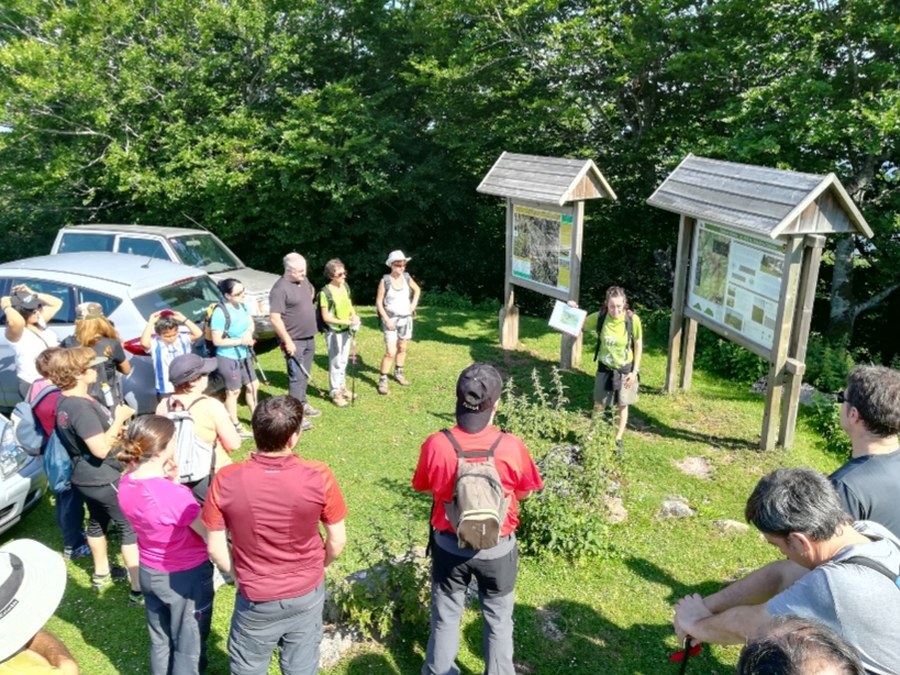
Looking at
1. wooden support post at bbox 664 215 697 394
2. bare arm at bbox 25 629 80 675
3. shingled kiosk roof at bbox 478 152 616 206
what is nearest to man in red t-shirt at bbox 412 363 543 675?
bare arm at bbox 25 629 80 675

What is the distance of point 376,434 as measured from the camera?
7.76 meters

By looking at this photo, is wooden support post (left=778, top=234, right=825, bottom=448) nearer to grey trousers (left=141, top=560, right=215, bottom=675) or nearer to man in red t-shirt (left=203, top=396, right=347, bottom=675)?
man in red t-shirt (left=203, top=396, right=347, bottom=675)

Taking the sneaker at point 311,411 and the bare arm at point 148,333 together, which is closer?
the bare arm at point 148,333

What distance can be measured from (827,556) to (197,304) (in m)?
7.48

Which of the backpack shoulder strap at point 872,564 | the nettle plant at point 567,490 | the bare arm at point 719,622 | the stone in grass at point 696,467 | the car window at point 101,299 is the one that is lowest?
the stone in grass at point 696,467

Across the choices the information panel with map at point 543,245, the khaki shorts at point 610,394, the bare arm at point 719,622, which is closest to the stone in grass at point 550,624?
the bare arm at point 719,622

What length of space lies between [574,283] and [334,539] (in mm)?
6605

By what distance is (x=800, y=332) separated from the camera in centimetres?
679

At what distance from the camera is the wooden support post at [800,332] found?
6578mm

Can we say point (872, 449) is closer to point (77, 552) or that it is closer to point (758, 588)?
point (758, 588)

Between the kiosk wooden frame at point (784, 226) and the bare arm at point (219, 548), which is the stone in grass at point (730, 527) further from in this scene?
the bare arm at point (219, 548)

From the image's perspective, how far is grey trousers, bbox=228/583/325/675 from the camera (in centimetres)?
334

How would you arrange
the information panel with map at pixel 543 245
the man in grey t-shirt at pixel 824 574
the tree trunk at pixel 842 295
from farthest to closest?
the tree trunk at pixel 842 295, the information panel with map at pixel 543 245, the man in grey t-shirt at pixel 824 574

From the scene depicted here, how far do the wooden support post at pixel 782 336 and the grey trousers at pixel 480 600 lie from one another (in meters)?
4.29
